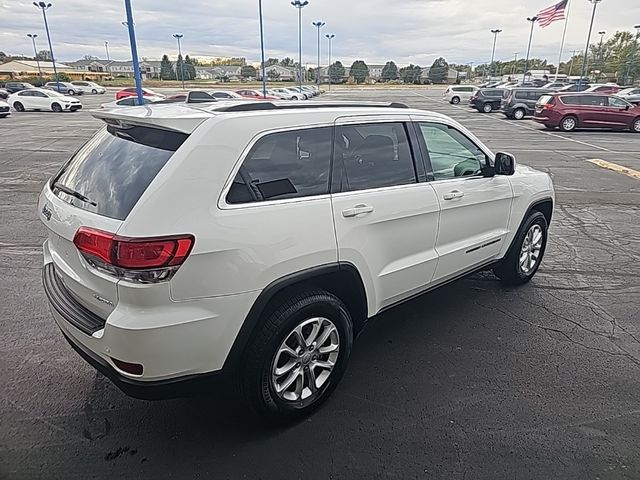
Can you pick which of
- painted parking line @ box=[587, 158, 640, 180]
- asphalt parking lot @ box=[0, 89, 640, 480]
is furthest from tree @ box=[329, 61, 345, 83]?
asphalt parking lot @ box=[0, 89, 640, 480]

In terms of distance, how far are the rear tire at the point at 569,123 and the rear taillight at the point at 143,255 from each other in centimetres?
2240

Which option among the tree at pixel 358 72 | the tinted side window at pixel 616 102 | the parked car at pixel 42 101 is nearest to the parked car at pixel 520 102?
the tinted side window at pixel 616 102

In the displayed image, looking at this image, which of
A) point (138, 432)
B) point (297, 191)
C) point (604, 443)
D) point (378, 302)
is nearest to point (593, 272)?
point (604, 443)

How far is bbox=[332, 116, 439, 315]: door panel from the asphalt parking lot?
641 mm

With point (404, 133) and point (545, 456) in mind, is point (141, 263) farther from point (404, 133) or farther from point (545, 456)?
point (545, 456)

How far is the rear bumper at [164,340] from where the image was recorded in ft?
6.88

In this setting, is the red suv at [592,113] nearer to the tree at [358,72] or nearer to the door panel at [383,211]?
the door panel at [383,211]

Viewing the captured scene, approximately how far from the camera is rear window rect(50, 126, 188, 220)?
2.23 m

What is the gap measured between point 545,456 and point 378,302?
4.09 ft

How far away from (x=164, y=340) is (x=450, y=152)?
2.70 m

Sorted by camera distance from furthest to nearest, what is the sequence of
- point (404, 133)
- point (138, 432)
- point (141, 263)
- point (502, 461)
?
1. point (404, 133)
2. point (138, 432)
3. point (502, 461)
4. point (141, 263)

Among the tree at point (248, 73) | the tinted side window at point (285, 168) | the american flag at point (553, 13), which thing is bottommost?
the tinted side window at point (285, 168)

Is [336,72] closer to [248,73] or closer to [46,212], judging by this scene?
[248,73]

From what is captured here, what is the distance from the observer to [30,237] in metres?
5.88
